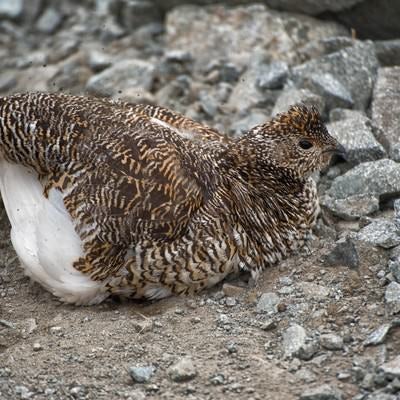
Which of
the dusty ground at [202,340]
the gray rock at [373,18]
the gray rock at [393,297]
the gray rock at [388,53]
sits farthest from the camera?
the gray rock at [373,18]

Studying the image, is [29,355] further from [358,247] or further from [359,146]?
[359,146]

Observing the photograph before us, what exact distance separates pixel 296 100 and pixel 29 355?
3.41 m

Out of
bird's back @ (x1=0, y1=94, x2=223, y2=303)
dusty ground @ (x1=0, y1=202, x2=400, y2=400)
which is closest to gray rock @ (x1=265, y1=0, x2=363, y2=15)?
bird's back @ (x1=0, y1=94, x2=223, y2=303)

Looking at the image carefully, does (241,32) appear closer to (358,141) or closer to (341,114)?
(341,114)

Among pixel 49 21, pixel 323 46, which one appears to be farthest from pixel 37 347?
pixel 49 21

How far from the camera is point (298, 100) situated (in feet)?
25.9

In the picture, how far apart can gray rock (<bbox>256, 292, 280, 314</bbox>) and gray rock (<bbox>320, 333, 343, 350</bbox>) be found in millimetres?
547

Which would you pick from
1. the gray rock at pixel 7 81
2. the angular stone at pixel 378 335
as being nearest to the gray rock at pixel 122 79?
the gray rock at pixel 7 81

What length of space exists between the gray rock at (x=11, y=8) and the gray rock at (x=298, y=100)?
5281mm

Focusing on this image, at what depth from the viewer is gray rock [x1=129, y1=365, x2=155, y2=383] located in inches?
211

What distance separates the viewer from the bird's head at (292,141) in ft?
21.4

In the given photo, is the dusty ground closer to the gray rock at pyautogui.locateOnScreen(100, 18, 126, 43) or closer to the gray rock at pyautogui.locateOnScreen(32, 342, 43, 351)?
the gray rock at pyautogui.locateOnScreen(32, 342, 43, 351)

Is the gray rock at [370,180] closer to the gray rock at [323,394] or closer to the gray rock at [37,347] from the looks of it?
the gray rock at [323,394]

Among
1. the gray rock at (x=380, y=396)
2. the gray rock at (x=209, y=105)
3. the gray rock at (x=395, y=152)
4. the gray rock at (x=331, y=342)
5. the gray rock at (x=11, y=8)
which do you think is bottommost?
the gray rock at (x=11, y=8)
